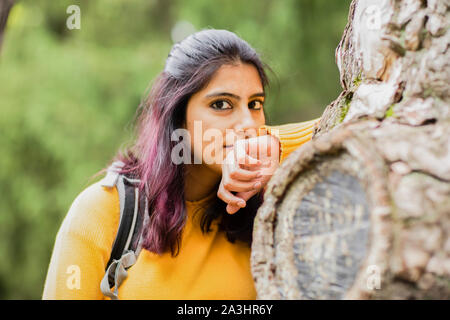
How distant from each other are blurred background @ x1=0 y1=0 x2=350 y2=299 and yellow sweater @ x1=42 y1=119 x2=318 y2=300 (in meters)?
2.26

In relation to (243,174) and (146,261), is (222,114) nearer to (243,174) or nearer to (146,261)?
(243,174)

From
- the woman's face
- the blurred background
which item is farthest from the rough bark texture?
the blurred background

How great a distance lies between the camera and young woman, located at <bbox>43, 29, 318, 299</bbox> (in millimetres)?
1136

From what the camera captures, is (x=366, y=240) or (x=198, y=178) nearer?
(x=366, y=240)

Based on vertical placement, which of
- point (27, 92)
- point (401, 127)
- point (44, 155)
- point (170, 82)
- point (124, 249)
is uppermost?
point (27, 92)

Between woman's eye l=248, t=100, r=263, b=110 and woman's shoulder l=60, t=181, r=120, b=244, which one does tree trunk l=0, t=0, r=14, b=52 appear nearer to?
woman's shoulder l=60, t=181, r=120, b=244

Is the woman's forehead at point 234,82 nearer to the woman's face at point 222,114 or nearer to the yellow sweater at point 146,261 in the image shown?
the woman's face at point 222,114

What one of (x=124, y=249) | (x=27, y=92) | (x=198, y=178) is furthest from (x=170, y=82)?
(x=27, y=92)

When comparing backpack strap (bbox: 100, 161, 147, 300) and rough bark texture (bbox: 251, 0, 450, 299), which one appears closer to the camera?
rough bark texture (bbox: 251, 0, 450, 299)

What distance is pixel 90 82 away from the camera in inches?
146

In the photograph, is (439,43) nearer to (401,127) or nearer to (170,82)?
(401,127)

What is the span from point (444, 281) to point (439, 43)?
1.51 feet

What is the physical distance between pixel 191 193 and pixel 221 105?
0.31m
